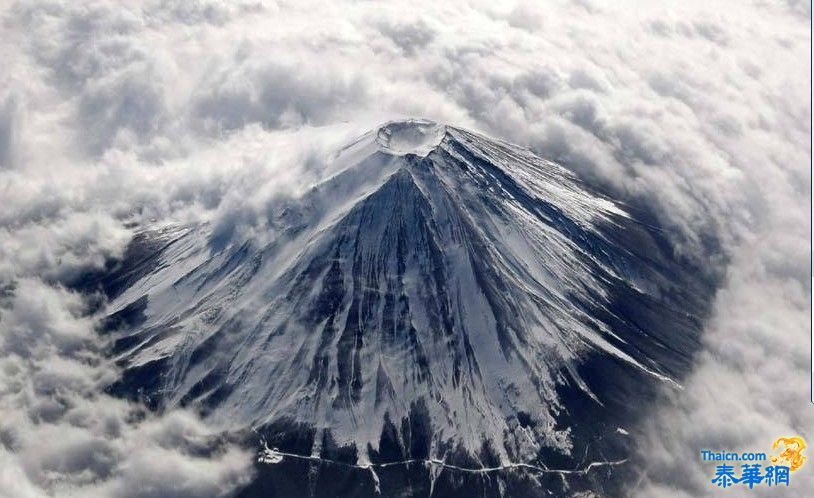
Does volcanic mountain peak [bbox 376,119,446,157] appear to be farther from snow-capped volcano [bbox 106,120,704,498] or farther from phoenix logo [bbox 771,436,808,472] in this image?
phoenix logo [bbox 771,436,808,472]

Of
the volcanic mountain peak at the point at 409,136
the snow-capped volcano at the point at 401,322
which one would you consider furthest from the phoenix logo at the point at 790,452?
the volcanic mountain peak at the point at 409,136

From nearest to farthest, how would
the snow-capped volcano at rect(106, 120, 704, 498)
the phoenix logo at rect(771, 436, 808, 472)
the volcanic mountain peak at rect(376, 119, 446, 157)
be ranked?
the snow-capped volcano at rect(106, 120, 704, 498) < the phoenix logo at rect(771, 436, 808, 472) < the volcanic mountain peak at rect(376, 119, 446, 157)

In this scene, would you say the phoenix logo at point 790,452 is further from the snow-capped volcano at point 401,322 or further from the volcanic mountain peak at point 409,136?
the volcanic mountain peak at point 409,136

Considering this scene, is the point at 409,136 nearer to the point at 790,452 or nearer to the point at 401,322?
the point at 401,322

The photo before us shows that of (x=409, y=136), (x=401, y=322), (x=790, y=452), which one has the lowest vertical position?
(x=790, y=452)

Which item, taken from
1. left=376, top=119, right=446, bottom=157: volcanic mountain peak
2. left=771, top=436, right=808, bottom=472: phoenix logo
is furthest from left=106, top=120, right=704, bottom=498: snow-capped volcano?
left=771, top=436, right=808, bottom=472: phoenix logo

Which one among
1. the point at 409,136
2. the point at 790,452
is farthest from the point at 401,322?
the point at 790,452

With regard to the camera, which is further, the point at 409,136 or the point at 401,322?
the point at 409,136

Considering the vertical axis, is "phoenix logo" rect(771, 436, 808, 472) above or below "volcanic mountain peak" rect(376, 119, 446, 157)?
below

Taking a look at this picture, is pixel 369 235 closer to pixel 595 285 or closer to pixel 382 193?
pixel 382 193
